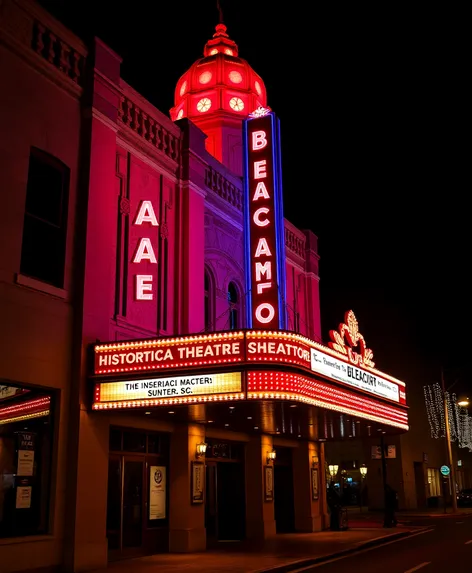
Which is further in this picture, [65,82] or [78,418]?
[65,82]

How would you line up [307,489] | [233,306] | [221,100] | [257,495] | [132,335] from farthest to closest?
1. [221,100]
2. [307,489]
3. [257,495]
4. [233,306]
5. [132,335]

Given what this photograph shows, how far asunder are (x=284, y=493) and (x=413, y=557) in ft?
33.8

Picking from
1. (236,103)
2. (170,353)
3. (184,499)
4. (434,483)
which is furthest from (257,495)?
(434,483)

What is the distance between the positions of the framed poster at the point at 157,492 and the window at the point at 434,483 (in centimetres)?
3665

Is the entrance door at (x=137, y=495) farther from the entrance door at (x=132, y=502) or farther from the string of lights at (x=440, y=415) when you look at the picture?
the string of lights at (x=440, y=415)

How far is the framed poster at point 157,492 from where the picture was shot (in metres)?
18.1

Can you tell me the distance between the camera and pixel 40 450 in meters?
14.5

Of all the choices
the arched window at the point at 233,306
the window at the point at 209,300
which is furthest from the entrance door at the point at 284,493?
the window at the point at 209,300

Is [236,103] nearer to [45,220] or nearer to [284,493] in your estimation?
[45,220]

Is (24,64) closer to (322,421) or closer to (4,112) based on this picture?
(4,112)

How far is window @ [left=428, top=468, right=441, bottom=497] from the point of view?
168ft

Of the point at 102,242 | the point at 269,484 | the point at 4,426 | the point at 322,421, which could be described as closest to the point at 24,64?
the point at 102,242

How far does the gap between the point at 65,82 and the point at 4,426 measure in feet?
26.1

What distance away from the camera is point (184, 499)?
59.9ft
